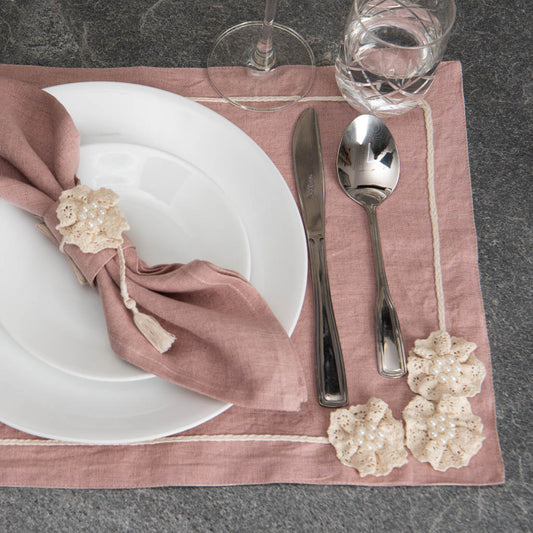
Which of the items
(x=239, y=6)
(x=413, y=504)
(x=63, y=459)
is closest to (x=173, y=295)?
(x=63, y=459)

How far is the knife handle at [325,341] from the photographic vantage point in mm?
487

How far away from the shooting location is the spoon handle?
504mm

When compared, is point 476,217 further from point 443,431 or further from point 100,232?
point 100,232

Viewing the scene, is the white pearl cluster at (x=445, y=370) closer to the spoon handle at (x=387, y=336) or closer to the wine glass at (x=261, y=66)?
the spoon handle at (x=387, y=336)

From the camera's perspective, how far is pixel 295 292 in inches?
Answer: 18.2

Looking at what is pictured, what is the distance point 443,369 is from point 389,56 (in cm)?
32

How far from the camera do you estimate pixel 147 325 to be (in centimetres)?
43

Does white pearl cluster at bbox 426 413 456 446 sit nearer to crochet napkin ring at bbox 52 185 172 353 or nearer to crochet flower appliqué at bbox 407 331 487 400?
crochet flower appliqué at bbox 407 331 487 400

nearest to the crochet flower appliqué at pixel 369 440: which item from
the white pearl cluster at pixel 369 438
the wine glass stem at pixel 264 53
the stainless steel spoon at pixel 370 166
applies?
the white pearl cluster at pixel 369 438

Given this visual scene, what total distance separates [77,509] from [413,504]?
0.30 m

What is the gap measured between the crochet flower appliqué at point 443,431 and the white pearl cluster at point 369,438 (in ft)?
0.09

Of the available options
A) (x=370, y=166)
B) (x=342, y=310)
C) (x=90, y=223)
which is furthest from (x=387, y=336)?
(x=90, y=223)

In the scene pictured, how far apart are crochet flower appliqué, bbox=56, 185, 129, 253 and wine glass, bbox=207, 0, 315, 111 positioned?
0.75ft

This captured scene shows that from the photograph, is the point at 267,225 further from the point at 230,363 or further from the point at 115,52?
the point at 115,52
